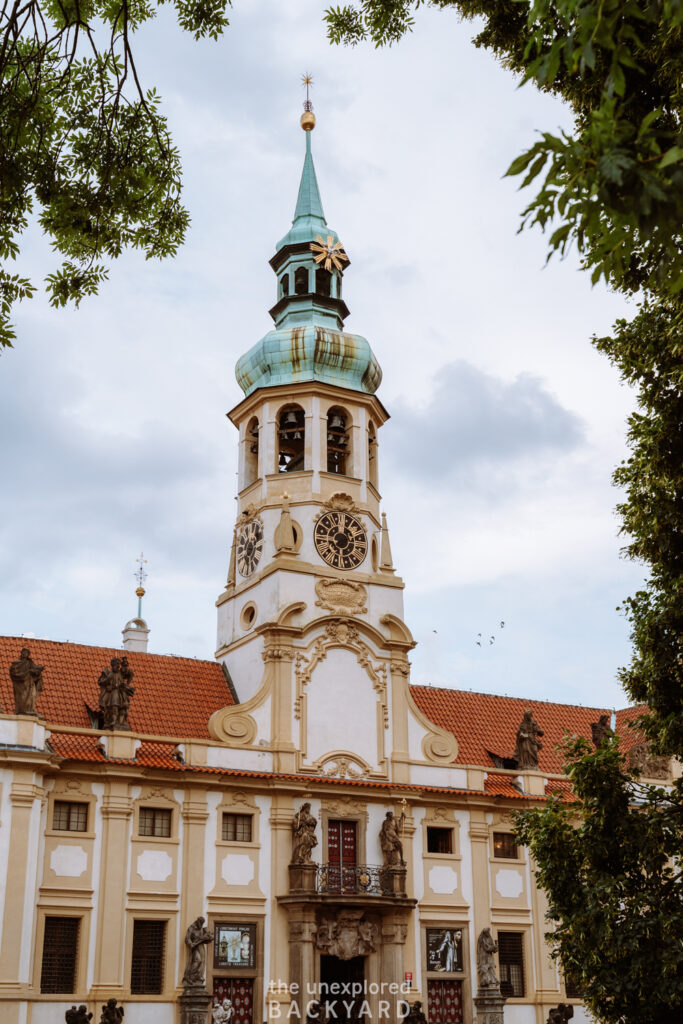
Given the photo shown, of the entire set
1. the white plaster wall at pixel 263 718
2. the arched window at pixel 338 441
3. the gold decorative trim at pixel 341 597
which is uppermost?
the arched window at pixel 338 441

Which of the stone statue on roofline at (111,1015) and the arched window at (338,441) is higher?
the arched window at (338,441)

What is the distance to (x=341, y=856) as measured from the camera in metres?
33.7

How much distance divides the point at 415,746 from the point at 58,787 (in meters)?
11.1

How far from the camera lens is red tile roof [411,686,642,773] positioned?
40.0 m

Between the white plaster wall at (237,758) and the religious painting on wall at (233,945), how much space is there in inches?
166

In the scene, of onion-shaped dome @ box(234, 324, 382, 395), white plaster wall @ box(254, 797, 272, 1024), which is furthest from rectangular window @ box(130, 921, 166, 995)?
onion-shaped dome @ box(234, 324, 382, 395)

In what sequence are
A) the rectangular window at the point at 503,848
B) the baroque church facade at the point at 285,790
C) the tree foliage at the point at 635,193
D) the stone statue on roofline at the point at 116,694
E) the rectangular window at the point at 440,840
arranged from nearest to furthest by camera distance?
the tree foliage at the point at 635,193, the baroque church facade at the point at 285,790, the stone statue on roofline at the point at 116,694, the rectangular window at the point at 440,840, the rectangular window at the point at 503,848

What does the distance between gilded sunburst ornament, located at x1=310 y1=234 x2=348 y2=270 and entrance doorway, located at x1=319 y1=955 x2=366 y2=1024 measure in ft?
76.8

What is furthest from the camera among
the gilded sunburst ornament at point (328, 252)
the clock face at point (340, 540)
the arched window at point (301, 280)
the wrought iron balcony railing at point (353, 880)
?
the arched window at point (301, 280)

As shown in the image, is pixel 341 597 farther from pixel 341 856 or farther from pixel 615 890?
pixel 615 890

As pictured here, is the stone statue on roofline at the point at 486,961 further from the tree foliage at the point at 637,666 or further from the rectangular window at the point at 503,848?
the tree foliage at the point at 637,666

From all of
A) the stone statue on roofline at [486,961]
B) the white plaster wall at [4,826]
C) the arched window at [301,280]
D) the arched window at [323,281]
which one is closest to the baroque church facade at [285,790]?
the white plaster wall at [4,826]

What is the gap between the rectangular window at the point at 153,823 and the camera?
105ft

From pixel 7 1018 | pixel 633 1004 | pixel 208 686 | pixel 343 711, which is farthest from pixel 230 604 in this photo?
pixel 633 1004
